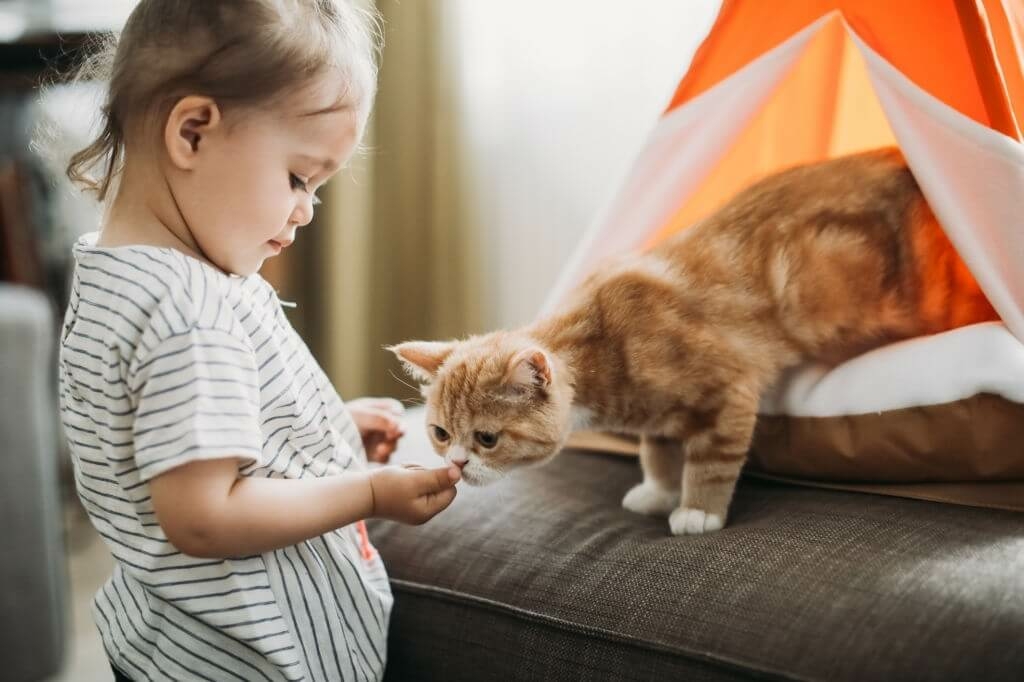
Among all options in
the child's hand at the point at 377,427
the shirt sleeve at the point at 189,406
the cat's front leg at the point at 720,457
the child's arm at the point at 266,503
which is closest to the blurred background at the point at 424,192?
the child's hand at the point at 377,427

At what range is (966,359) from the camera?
3.39 feet

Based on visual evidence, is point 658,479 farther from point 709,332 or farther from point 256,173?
point 256,173

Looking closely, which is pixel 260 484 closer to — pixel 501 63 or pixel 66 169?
pixel 66 169

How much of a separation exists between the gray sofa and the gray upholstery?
775 mm

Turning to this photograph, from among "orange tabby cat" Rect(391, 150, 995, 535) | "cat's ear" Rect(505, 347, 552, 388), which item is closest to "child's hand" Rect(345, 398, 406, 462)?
"orange tabby cat" Rect(391, 150, 995, 535)

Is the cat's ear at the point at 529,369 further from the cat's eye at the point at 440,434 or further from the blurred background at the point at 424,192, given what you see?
the blurred background at the point at 424,192

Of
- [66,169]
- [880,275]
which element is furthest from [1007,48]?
[66,169]

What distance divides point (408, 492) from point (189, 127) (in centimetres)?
41

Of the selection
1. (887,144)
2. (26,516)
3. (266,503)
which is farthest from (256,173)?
(26,516)

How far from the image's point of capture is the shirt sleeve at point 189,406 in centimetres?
77

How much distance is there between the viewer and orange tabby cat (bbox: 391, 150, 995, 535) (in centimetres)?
114

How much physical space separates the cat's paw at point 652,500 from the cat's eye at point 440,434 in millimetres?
254

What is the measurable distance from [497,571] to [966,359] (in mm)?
587

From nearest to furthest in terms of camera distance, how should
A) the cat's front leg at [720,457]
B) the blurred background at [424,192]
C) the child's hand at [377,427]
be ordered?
the cat's front leg at [720,457] → the child's hand at [377,427] → the blurred background at [424,192]
